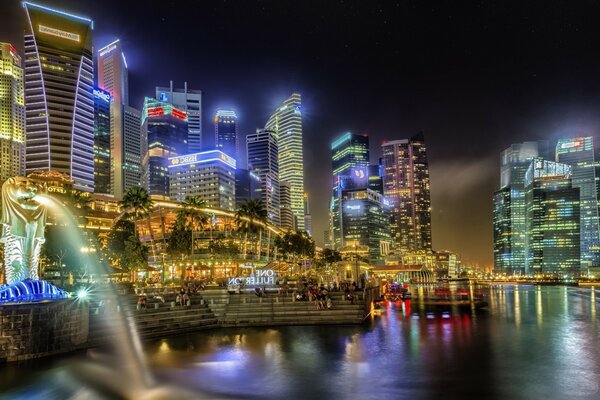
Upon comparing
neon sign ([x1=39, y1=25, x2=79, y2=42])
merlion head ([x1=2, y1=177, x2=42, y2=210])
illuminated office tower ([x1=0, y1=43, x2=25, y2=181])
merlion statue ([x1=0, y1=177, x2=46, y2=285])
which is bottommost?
merlion statue ([x1=0, y1=177, x2=46, y2=285])

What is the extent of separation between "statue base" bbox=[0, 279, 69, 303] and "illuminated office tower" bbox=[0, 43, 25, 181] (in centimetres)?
17988

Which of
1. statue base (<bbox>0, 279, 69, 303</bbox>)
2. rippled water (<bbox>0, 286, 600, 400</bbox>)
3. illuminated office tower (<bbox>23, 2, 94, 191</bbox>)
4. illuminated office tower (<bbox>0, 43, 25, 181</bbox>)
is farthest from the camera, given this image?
illuminated office tower (<bbox>0, 43, 25, 181</bbox>)

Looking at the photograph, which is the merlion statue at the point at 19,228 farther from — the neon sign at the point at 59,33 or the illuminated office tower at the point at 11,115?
the neon sign at the point at 59,33

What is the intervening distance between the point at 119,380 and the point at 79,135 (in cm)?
18676

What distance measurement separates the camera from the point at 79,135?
618 feet

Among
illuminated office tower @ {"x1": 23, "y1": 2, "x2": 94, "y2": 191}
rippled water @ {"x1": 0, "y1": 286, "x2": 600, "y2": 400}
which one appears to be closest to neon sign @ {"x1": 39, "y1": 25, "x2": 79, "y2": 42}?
illuminated office tower @ {"x1": 23, "y1": 2, "x2": 94, "y2": 191}

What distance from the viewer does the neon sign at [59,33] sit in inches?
7323

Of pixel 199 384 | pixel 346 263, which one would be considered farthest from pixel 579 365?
pixel 346 263

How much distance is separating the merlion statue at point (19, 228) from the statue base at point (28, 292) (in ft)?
2.45

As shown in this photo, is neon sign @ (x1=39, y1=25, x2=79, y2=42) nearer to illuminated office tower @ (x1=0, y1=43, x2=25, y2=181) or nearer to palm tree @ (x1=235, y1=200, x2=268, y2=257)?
illuminated office tower @ (x1=0, y1=43, x2=25, y2=181)

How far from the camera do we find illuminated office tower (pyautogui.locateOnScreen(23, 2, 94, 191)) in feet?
591

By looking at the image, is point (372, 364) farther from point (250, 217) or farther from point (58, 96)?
point (58, 96)

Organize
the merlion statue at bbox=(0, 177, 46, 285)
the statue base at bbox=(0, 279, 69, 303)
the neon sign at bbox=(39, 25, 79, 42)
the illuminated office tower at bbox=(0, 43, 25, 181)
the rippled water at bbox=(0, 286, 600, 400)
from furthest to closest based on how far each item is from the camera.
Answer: the neon sign at bbox=(39, 25, 79, 42)
the illuminated office tower at bbox=(0, 43, 25, 181)
the merlion statue at bbox=(0, 177, 46, 285)
the statue base at bbox=(0, 279, 69, 303)
the rippled water at bbox=(0, 286, 600, 400)

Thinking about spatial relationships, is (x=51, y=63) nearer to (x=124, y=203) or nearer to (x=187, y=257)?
(x=187, y=257)
